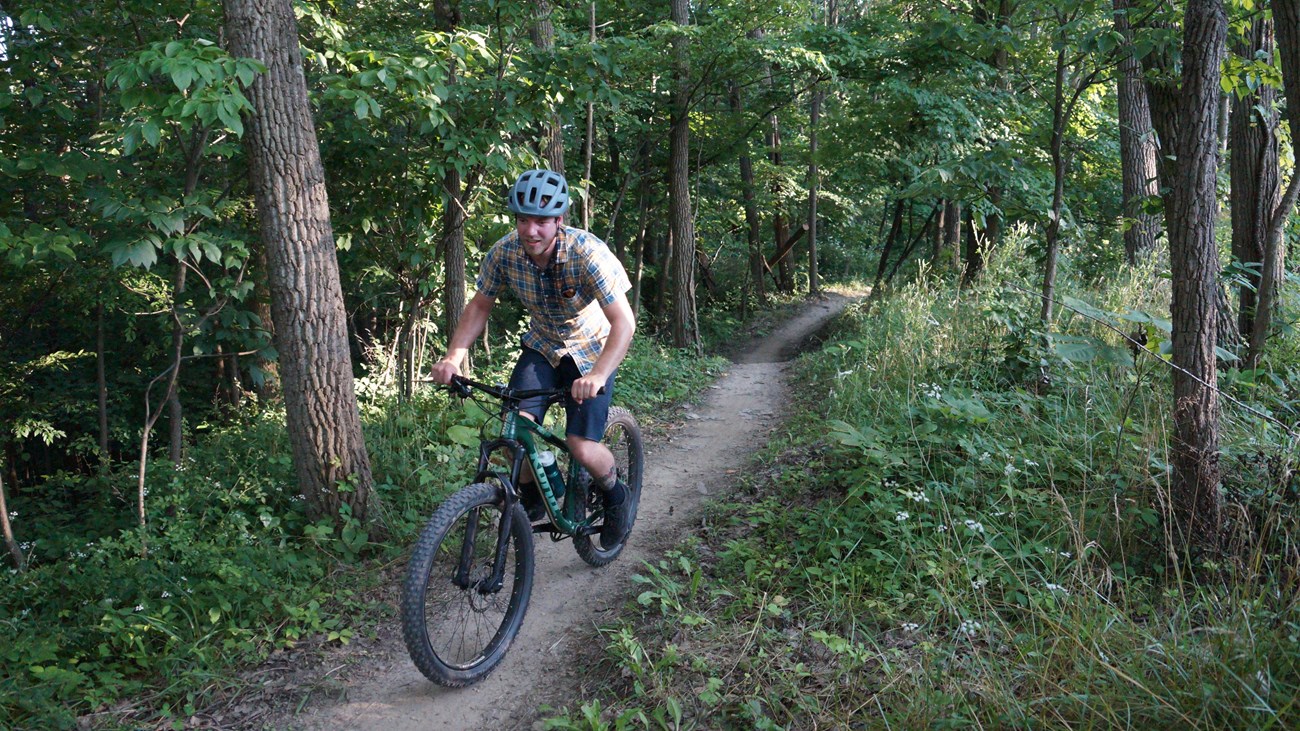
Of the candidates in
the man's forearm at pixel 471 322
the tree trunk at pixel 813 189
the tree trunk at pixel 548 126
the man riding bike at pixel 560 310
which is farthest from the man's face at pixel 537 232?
the tree trunk at pixel 813 189

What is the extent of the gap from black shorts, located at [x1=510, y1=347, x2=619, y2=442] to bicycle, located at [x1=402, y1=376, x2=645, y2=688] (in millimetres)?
141

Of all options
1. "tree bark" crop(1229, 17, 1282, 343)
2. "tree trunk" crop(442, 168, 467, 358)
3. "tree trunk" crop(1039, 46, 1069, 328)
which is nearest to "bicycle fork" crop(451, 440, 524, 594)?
"tree trunk" crop(1039, 46, 1069, 328)

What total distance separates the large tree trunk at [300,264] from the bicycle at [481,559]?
1397 millimetres

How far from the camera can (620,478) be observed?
4.55 m

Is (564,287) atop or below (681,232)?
below

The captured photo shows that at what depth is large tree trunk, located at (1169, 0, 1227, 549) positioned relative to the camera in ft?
12.0

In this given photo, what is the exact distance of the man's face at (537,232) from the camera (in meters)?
3.62

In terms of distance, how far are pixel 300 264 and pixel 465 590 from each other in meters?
2.39

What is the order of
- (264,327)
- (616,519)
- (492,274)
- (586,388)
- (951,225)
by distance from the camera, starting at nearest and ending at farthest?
(586,388), (492,274), (616,519), (264,327), (951,225)

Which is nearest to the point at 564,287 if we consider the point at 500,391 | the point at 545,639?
the point at 500,391

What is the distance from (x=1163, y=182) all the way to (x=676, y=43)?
22.5 ft

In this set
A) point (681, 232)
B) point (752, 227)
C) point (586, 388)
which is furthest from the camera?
point (752, 227)

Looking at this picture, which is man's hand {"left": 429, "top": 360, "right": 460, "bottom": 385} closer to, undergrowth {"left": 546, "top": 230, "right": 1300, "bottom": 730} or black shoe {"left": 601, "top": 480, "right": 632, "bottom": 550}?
black shoe {"left": 601, "top": 480, "right": 632, "bottom": 550}

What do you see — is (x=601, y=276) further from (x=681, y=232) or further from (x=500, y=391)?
(x=681, y=232)
